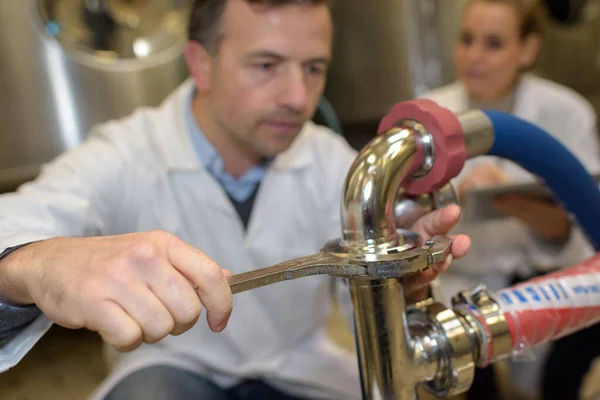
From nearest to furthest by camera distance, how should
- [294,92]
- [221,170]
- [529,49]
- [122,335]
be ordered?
[122,335] → [294,92] → [221,170] → [529,49]

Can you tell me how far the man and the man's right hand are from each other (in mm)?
201

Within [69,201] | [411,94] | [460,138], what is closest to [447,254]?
[460,138]

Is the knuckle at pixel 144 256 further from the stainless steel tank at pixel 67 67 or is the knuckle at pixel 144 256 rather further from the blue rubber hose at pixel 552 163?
the stainless steel tank at pixel 67 67

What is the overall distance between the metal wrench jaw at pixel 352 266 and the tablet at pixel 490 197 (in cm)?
44

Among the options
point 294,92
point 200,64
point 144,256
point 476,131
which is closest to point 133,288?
point 144,256

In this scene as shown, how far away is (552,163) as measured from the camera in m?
0.45

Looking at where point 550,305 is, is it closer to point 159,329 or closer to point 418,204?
point 418,204

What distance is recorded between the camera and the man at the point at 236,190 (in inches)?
24.5

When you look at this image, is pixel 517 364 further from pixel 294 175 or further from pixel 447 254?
pixel 447 254

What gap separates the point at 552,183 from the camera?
0.46 metres

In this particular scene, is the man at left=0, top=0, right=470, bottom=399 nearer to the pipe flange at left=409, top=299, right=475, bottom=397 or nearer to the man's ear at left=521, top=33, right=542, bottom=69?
the pipe flange at left=409, top=299, right=475, bottom=397

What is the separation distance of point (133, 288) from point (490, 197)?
0.66m

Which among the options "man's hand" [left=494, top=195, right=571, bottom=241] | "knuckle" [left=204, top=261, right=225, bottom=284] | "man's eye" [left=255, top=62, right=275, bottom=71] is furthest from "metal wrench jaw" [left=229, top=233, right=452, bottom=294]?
"man's hand" [left=494, top=195, right=571, bottom=241]

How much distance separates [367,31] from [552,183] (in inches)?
34.8
